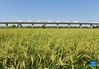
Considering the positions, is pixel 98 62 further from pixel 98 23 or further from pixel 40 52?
pixel 98 23

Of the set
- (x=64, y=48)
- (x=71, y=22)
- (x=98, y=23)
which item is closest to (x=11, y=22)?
(x=71, y=22)

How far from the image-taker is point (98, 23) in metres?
45.0

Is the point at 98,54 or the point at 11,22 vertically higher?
the point at 98,54

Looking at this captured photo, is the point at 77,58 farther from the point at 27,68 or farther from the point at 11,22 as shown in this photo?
the point at 11,22

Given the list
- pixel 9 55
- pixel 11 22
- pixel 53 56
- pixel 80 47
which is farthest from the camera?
pixel 11 22

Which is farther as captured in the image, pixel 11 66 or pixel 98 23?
pixel 98 23

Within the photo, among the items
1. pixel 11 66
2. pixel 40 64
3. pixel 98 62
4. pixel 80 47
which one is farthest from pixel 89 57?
pixel 11 66

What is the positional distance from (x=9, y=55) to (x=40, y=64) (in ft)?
1.56

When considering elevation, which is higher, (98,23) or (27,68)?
(27,68)

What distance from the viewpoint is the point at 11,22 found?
142 ft

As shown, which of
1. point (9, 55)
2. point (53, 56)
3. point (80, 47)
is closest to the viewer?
point (53, 56)

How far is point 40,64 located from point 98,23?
4339 cm

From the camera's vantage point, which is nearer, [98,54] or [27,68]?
[27,68]

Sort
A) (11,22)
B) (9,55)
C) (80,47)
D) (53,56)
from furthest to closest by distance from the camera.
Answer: (11,22) < (80,47) < (9,55) < (53,56)
